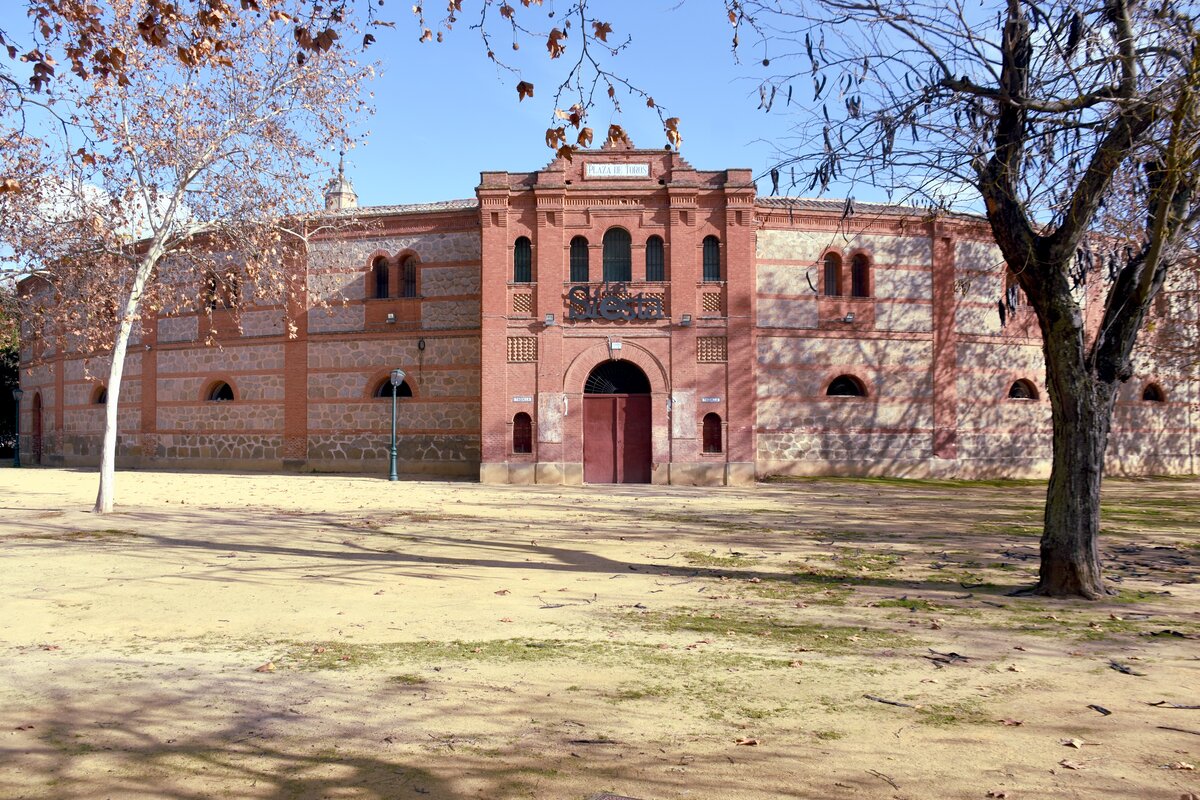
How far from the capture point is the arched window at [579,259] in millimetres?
21266

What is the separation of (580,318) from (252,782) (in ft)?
59.2

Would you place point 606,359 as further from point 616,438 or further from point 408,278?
point 408,278

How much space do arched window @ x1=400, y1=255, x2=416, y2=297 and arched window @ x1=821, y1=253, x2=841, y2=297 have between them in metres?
11.3

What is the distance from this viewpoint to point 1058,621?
6113 mm

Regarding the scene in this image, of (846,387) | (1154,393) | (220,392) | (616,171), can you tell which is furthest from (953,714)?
(1154,393)

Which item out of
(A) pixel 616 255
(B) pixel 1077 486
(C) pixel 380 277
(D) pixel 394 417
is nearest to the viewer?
(B) pixel 1077 486

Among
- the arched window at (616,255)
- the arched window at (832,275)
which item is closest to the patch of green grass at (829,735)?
the arched window at (616,255)

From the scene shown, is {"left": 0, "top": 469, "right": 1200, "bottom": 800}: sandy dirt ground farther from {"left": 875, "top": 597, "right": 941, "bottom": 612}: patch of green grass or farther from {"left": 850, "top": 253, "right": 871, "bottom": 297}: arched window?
{"left": 850, "top": 253, "right": 871, "bottom": 297}: arched window

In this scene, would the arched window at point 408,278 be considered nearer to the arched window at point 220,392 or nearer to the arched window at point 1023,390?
the arched window at point 220,392

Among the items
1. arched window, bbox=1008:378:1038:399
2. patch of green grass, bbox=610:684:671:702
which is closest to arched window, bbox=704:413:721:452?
arched window, bbox=1008:378:1038:399

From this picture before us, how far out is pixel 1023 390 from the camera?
→ 80.2 ft

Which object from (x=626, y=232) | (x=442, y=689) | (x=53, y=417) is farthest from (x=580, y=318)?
(x=53, y=417)

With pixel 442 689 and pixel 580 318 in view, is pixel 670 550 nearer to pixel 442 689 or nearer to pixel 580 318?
pixel 442 689

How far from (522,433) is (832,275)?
9598 mm
